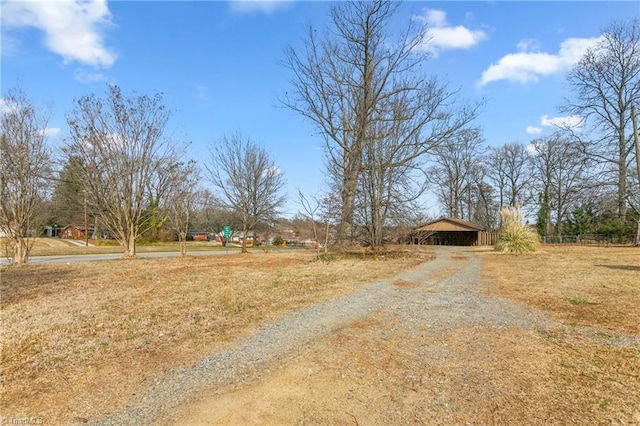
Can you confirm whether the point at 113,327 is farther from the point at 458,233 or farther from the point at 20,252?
the point at 458,233

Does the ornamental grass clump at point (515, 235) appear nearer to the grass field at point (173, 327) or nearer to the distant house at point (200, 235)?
the grass field at point (173, 327)

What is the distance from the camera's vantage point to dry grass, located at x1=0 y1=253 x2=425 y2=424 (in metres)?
2.93

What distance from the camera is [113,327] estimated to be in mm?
4641

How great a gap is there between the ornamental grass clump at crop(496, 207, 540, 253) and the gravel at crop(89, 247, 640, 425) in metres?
11.1

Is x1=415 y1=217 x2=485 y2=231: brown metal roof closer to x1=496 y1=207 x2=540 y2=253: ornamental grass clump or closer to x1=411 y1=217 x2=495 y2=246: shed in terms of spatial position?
x1=411 y1=217 x2=495 y2=246: shed

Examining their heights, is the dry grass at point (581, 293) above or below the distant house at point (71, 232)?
below

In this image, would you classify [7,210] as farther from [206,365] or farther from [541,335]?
[541,335]

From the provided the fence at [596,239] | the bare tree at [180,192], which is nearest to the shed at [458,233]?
the fence at [596,239]

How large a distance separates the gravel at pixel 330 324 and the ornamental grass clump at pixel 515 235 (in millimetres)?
11143

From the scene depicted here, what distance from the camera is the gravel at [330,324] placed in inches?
110

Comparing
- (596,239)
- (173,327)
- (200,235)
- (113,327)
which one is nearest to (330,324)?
(173,327)

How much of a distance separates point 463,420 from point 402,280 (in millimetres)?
6187

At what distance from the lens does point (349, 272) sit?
32.9ft

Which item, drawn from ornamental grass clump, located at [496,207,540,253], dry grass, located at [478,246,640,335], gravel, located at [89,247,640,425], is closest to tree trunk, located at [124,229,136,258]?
gravel, located at [89,247,640,425]
